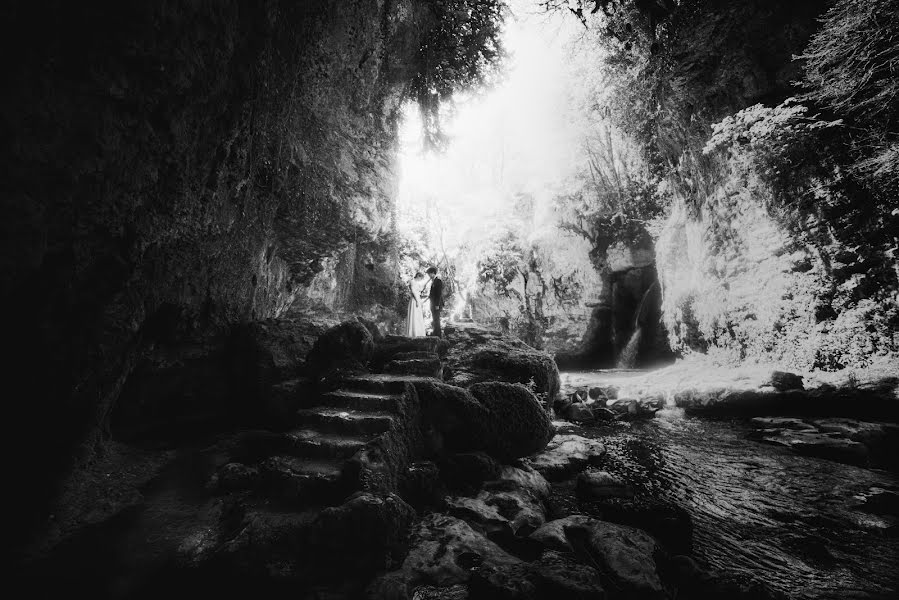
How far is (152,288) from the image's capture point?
12.1ft

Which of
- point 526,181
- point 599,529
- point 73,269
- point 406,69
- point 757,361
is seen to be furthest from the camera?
point 526,181

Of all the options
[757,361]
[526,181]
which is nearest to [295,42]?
[757,361]

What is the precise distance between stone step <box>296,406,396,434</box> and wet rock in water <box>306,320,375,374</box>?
3.27 ft

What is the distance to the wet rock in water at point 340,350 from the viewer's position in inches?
212

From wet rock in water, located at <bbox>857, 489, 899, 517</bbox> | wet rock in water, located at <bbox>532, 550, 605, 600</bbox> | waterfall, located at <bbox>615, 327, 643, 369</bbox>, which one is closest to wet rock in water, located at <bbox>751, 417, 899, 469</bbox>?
wet rock in water, located at <bbox>857, 489, 899, 517</bbox>

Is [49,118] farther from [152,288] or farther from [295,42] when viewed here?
[295,42]

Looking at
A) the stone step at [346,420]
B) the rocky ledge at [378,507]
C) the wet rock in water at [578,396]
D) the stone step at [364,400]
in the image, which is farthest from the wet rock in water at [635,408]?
the stone step at [346,420]

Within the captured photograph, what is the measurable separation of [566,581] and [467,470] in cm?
209

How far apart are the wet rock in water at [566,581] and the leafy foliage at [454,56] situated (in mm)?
11167

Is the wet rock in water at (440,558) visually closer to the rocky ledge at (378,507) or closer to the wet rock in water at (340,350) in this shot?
the rocky ledge at (378,507)

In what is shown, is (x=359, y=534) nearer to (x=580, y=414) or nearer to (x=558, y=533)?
(x=558, y=533)

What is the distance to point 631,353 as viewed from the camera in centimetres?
1648

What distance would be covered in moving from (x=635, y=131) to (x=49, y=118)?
54.5ft

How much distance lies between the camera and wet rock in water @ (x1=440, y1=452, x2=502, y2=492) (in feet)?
14.8
